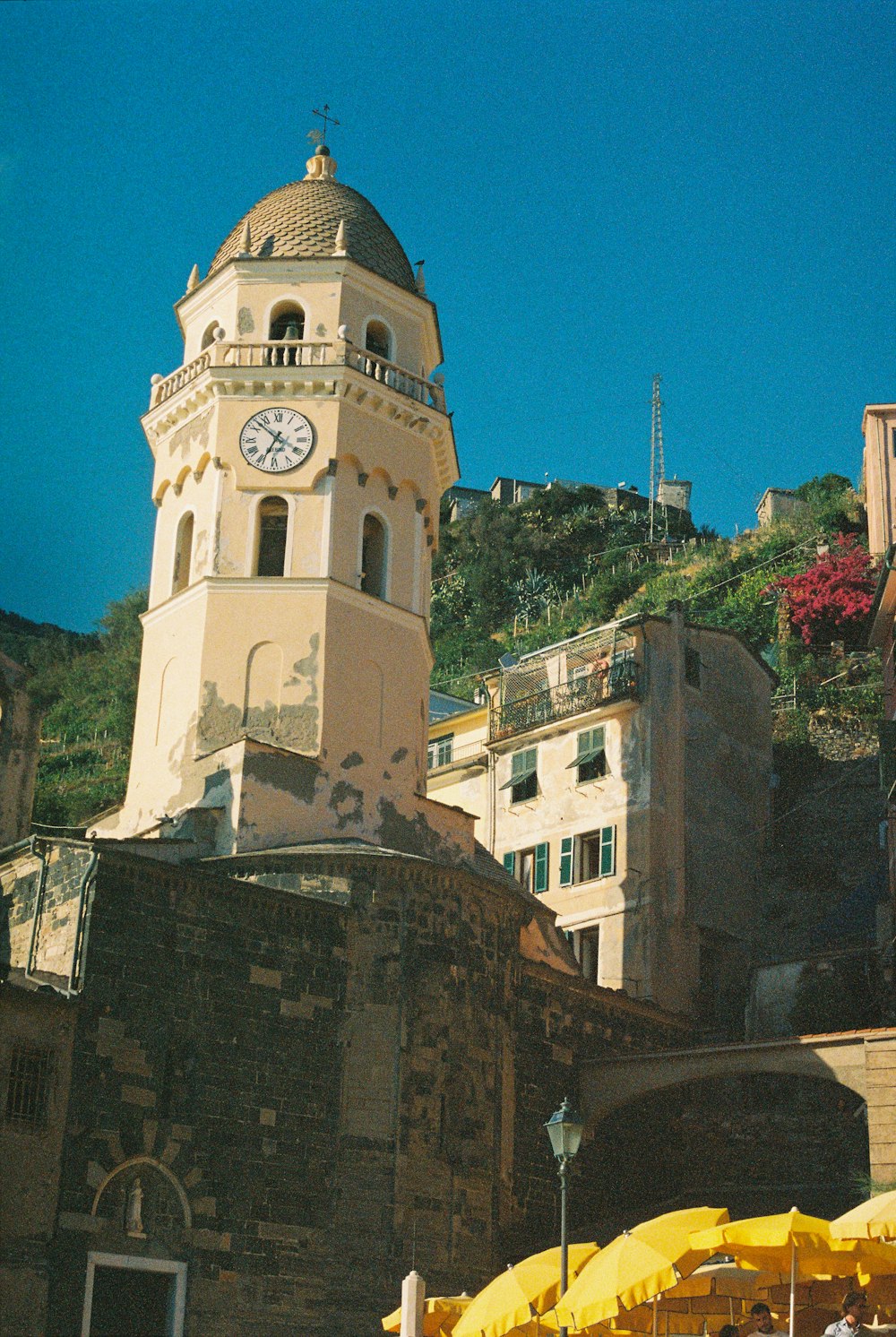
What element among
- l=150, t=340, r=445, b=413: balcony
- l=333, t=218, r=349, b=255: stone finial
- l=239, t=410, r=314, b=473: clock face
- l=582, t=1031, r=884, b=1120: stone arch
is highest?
l=333, t=218, r=349, b=255: stone finial

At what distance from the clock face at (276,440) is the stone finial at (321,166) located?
663 centimetres

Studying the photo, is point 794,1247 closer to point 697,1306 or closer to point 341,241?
point 697,1306

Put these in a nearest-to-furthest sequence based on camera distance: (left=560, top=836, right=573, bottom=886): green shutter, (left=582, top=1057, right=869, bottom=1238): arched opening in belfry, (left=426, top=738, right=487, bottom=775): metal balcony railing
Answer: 1. (left=582, top=1057, right=869, bottom=1238): arched opening in belfry
2. (left=560, top=836, right=573, bottom=886): green shutter
3. (left=426, top=738, right=487, bottom=775): metal balcony railing

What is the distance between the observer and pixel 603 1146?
32875mm

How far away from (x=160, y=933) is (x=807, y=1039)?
11.0 m

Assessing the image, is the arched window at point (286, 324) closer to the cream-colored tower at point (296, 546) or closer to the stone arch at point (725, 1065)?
the cream-colored tower at point (296, 546)

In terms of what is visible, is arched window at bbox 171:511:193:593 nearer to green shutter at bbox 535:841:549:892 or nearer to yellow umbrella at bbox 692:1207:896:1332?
green shutter at bbox 535:841:549:892

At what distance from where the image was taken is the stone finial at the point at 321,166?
36.2m

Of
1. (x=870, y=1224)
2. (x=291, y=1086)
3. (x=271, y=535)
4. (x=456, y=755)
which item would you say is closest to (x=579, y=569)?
(x=456, y=755)

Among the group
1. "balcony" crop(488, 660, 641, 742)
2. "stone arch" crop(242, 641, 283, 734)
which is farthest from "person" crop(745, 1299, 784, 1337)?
"balcony" crop(488, 660, 641, 742)

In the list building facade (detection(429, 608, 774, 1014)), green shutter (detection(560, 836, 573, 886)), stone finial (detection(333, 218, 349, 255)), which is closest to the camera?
stone finial (detection(333, 218, 349, 255))

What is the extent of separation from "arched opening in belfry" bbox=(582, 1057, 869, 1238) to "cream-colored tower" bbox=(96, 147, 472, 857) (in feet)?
21.7

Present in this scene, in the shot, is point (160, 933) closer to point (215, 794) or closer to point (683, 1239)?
point (215, 794)

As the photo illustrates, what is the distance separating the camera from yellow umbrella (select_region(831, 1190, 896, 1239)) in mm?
17844
